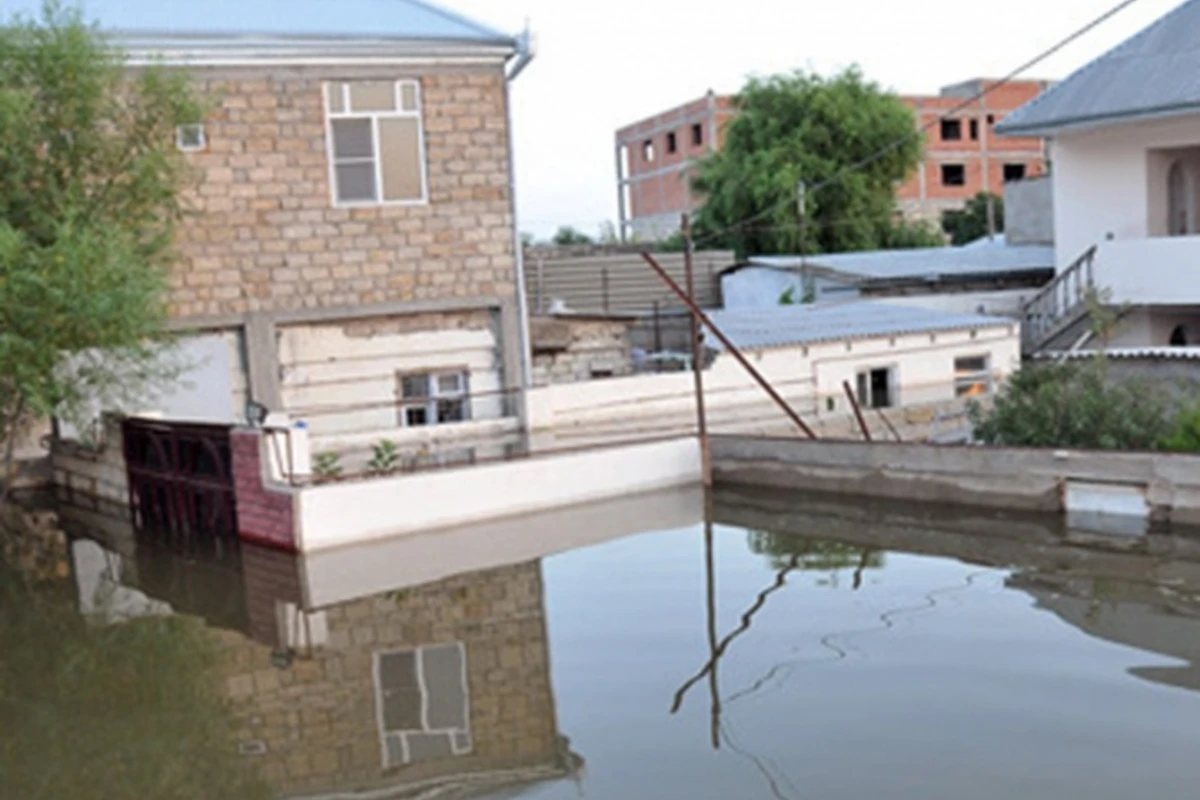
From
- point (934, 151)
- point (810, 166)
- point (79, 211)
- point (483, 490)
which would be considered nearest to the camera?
point (483, 490)

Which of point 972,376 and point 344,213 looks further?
point 972,376

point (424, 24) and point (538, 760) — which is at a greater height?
point (424, 24)

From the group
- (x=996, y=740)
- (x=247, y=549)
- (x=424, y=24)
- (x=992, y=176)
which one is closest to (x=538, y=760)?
(x=996, y=740)

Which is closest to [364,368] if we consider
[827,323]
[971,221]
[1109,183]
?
[827,323]

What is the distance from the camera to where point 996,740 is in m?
7.78

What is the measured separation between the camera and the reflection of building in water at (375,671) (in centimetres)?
813

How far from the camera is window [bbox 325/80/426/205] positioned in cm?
1864

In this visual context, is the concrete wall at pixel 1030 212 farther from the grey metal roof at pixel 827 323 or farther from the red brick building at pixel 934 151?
the red brick building at pixel 934 151

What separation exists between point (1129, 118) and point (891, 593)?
1243 centimetres

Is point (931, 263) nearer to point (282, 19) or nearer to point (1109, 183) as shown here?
point (1109, 183)

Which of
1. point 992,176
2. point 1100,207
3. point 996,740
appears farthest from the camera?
point 992,176

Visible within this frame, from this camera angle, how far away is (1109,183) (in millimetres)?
22594

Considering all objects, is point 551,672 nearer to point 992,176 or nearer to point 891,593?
point 891,593

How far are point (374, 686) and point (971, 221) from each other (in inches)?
1392
